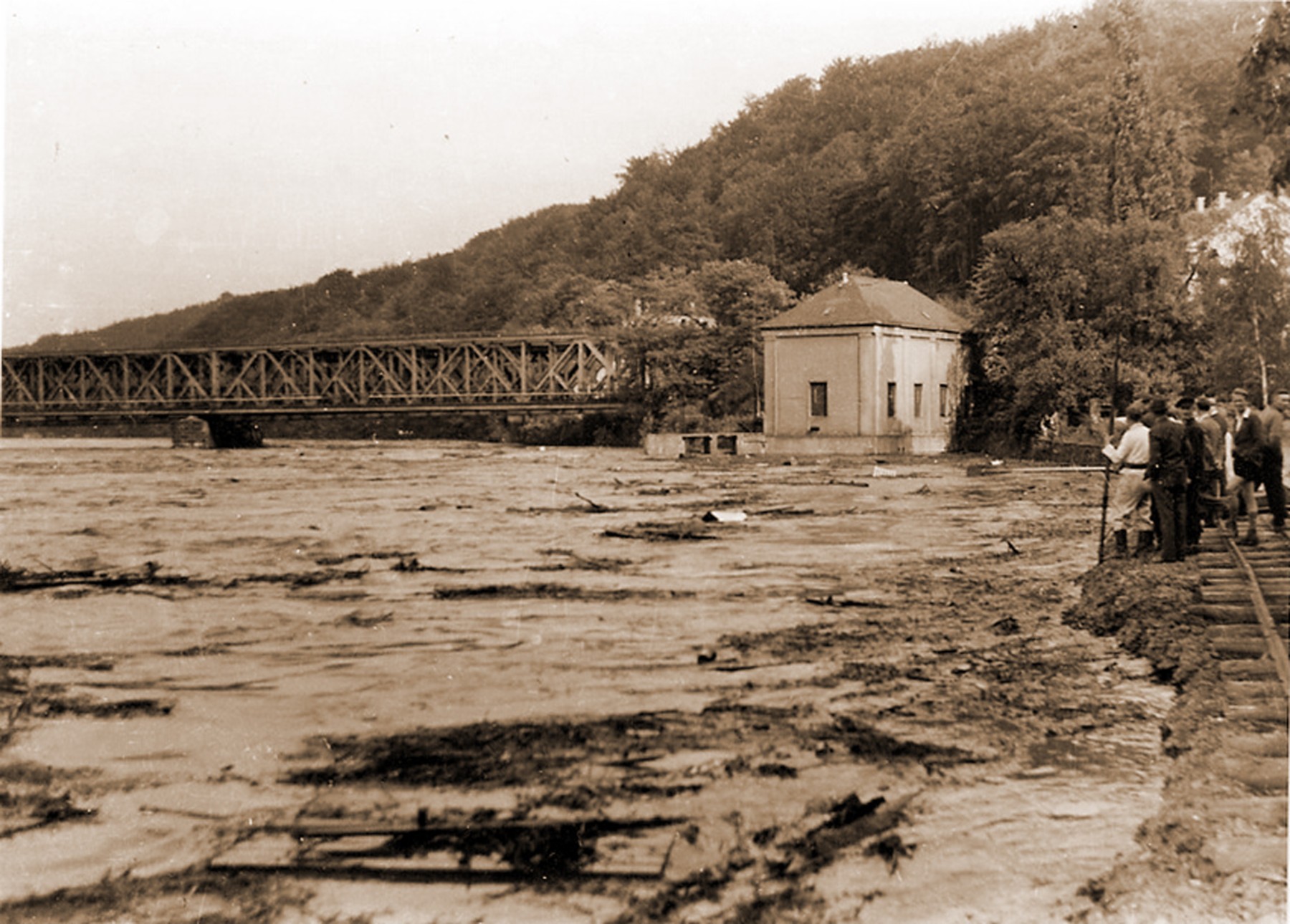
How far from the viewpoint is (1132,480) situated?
14.0 m

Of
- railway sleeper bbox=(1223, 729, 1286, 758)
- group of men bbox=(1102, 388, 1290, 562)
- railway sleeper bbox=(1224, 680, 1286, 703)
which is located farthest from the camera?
group of men bbox=(1102, 388, 1290, 562)

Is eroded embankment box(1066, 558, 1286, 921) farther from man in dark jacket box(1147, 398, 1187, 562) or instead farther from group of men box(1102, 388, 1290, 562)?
group of men box(1102, 388, 1290, 562)

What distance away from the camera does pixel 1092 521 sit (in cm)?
2175

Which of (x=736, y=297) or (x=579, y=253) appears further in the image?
(x=736, y=297)

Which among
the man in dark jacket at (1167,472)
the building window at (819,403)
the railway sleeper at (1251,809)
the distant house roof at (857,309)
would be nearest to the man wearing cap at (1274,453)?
the man in dark jacket at (1167,472)

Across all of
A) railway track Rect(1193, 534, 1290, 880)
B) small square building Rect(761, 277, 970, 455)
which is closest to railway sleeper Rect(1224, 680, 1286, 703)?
railway track Rect(1193, 534, 1290, 880)

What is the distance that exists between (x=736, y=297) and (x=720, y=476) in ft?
32.1

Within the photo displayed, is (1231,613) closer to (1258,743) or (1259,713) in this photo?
(1259,713)

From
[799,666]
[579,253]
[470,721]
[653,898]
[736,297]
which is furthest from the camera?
[736,297]

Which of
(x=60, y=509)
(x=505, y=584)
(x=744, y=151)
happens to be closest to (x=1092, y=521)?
(x=505, y=584)

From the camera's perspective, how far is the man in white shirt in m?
13.6

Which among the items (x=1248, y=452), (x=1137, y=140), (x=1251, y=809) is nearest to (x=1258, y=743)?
(x=1251, y=809)

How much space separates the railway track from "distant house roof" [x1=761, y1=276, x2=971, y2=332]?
3282 cm

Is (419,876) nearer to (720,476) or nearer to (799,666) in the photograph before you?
(799,666)
